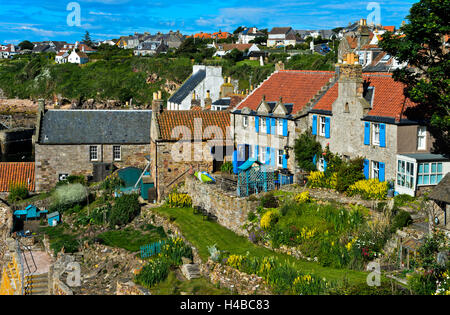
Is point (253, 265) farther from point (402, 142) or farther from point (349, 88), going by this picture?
point (349, 88)

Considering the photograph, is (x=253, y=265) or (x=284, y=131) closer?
(x=253, y=265)

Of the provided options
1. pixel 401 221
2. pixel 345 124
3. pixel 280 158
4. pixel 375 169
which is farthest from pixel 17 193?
pixel 401 221

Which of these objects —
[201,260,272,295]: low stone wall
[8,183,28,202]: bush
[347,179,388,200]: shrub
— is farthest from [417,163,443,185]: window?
[8,183,28,202]: bush

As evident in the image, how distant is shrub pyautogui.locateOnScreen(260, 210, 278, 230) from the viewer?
2503 centimetres

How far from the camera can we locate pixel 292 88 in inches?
1425

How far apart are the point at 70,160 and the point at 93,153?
6.31 feet

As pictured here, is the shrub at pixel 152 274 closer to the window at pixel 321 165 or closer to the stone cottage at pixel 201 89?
the window at pixel 321 165

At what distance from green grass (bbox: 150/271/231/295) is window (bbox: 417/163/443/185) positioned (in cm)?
1130

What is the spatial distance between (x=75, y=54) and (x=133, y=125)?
375ft

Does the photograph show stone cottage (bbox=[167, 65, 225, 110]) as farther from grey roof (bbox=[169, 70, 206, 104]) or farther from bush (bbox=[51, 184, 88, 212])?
bush (bbox=[51, 184, 88, 212])

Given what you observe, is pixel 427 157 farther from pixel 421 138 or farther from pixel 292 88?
pixel 292 88

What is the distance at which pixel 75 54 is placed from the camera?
151 m

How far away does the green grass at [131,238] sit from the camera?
29000mm
